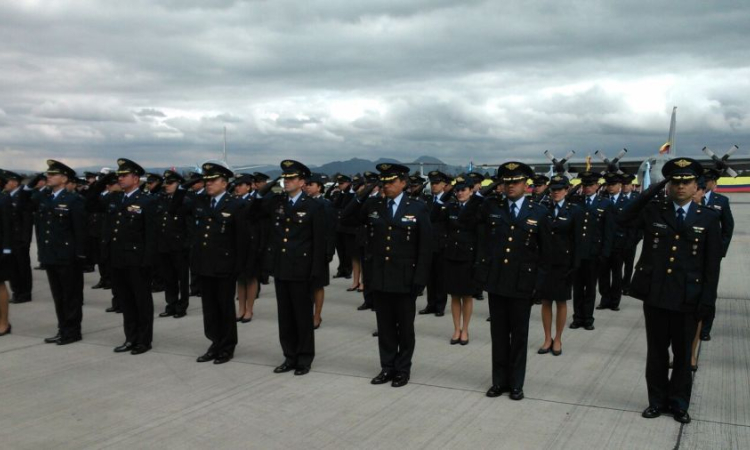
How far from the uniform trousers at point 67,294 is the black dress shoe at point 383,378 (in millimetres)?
3941

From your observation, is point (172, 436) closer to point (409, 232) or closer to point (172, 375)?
point (172, 375)

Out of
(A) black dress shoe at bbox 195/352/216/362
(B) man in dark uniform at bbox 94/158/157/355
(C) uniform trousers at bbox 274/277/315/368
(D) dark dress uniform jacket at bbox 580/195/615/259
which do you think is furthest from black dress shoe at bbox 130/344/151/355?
(D) dark dress uniform jacket at bbox 580/195/615/259

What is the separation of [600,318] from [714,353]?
2.03 m

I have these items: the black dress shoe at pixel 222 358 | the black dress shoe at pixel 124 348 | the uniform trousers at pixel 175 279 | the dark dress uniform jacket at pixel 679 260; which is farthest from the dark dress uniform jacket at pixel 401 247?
the uniform trousers at pixel 175 279

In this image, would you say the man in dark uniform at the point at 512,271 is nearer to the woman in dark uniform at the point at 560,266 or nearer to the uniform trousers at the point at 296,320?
the woman in dark uniform at the point at 560,266

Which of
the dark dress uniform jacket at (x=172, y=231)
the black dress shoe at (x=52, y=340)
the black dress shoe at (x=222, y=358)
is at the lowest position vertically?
the black dress shoe at (x=52, y=340)

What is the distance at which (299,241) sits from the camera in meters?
6.11

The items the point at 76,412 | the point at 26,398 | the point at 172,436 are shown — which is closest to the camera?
the point at 172,436

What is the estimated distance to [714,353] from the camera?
6.94m

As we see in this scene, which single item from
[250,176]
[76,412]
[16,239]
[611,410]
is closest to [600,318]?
[611,410]

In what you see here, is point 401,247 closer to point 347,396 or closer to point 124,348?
point 347,396

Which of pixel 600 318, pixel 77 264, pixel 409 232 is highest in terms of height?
pixel 409 232

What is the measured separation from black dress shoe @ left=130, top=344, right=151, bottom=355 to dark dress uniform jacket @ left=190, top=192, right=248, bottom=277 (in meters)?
1.18

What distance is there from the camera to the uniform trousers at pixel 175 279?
9078 mm
